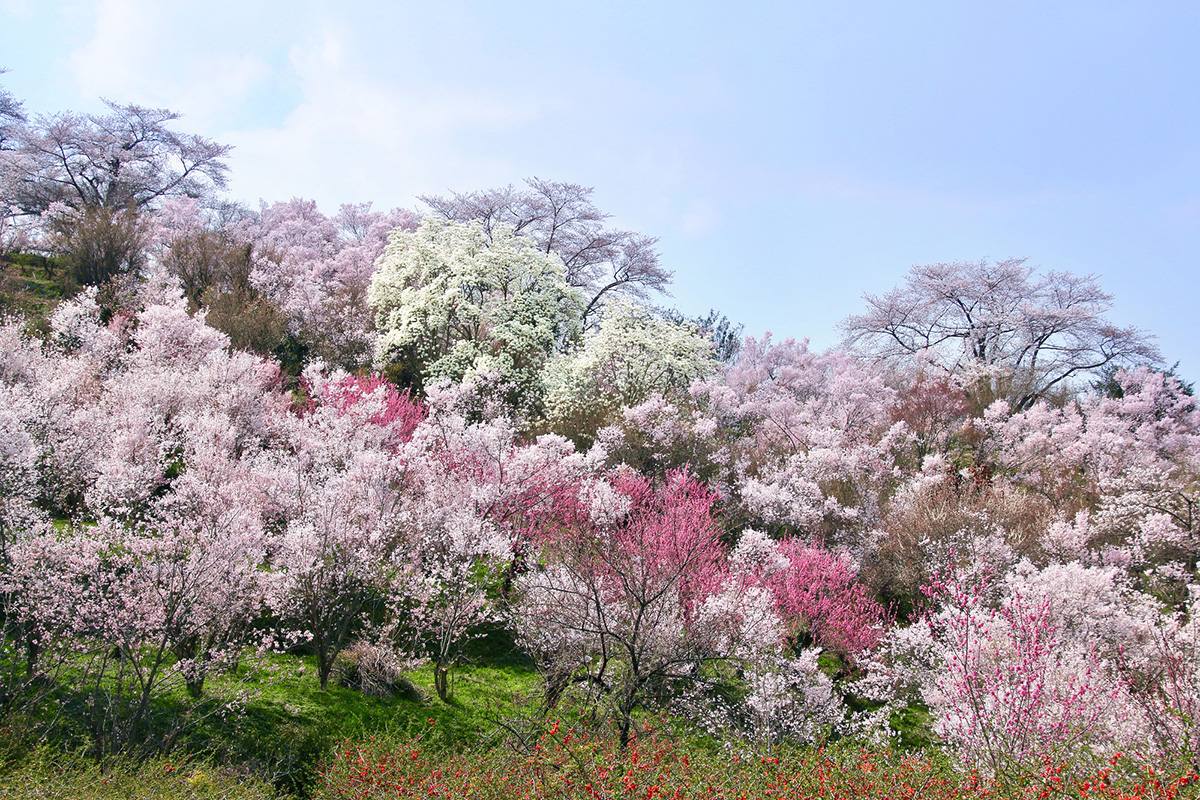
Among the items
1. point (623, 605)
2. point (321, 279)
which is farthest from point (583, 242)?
point (623, 605)

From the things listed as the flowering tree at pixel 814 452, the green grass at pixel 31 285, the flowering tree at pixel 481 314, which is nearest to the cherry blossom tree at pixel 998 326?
the flowering tree at pixel 814 452

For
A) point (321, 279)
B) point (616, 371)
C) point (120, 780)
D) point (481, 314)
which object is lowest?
point (120, 780)

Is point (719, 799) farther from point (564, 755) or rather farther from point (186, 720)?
point (186, 720)

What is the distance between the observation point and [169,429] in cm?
1731

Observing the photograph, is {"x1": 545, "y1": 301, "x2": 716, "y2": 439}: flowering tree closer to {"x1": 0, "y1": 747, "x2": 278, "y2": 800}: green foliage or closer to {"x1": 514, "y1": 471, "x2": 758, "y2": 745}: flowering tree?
{"x1": 514, "y1": 471, "x2": 758, "y2": 745}: flowering tree

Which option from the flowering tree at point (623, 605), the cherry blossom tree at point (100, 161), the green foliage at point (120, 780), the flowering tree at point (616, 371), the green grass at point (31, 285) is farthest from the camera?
the cherry blossom tree at point (100, 161)

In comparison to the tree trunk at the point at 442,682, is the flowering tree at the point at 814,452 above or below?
above

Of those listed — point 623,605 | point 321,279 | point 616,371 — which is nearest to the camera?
point 623,605

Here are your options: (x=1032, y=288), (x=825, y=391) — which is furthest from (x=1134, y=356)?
(x=825, y=391)

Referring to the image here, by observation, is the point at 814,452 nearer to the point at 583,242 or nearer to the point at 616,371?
the point at 616,371

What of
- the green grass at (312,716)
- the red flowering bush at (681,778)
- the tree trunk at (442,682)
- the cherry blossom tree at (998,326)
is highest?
the cherry blossom tree at (998,326)

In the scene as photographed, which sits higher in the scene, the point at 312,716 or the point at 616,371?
the point at 616,371

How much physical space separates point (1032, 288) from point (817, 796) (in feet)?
110

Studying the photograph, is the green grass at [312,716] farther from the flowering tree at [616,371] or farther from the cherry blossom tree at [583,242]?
the cherry blossom tree at [583,242]
